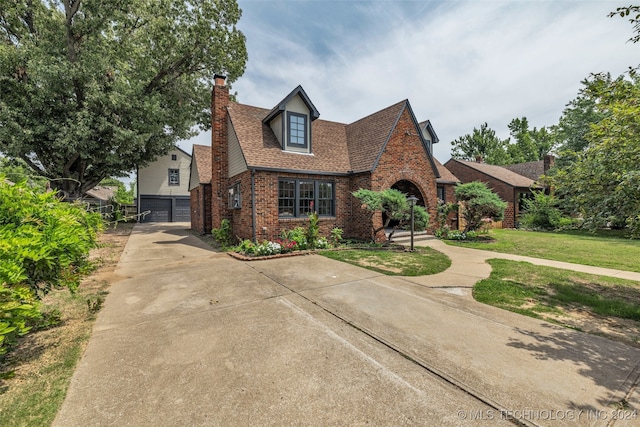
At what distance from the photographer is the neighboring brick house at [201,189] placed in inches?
657

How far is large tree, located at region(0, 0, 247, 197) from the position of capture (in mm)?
15594

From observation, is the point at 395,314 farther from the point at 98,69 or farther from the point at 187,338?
the point at 98,69

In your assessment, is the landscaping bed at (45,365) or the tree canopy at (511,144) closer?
the landscaping bed at (45,365)

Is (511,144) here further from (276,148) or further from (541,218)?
(276,148)

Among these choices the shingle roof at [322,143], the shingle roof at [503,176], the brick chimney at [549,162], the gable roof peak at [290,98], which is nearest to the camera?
the shingle roof at [322,143]

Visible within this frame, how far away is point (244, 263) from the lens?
8.48 meters

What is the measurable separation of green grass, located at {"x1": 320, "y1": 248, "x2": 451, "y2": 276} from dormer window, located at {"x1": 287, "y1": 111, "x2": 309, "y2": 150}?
5.57 metres

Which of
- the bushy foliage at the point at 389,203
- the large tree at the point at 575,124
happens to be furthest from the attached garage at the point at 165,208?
the large tree at the point at 575,124

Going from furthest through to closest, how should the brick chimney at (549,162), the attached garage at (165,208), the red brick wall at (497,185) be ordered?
the attached garage at (165,208) < the brick chimney at (549,162) < the red brick wall at (497,185)

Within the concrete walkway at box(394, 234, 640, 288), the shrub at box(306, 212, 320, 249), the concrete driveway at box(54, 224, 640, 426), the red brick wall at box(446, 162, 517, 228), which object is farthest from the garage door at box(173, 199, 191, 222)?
the red brick wall at box(446, 162, 517, 228)

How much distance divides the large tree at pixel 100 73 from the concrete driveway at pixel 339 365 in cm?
1728

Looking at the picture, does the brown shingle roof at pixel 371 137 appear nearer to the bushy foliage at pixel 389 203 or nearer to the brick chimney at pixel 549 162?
the bushy foliage at pixel 389 203

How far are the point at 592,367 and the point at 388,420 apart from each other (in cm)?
265

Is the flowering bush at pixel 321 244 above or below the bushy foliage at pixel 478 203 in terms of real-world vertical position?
below
